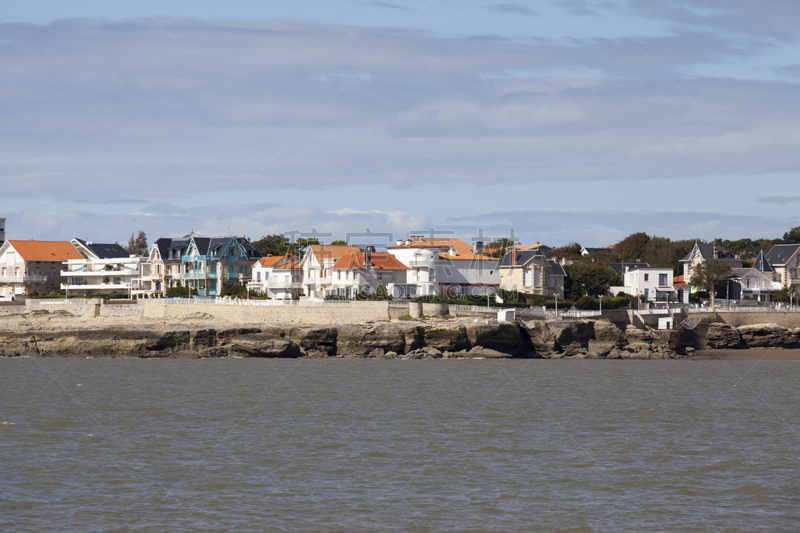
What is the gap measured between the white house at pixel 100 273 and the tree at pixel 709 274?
2514 inches

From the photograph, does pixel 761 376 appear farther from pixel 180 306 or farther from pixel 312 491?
pixel 180 306

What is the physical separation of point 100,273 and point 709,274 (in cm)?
6982

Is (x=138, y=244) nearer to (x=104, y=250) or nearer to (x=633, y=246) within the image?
(x=104, y=250)

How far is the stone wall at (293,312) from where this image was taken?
63.0 meters

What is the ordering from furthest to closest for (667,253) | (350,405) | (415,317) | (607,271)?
1. (667,253)
2. (607,271)
3. (415,317)
4. (350,405)

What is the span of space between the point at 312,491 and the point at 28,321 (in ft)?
177

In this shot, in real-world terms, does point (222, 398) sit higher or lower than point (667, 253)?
lower

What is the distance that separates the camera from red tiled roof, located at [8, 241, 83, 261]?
9612 centimetres

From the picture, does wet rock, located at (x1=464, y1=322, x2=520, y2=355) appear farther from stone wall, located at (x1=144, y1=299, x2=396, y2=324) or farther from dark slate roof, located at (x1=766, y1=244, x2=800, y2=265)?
dark slate roof, located at (x1=766, y1=244, x2=800, y2=265)

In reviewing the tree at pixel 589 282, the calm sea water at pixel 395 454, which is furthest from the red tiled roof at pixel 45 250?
the tree at pixel 589 282

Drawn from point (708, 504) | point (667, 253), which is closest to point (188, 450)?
point (708, 504)

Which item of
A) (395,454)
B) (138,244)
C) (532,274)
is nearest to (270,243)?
(138,244)

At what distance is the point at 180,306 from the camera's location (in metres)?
69.5

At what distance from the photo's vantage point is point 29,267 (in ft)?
314
